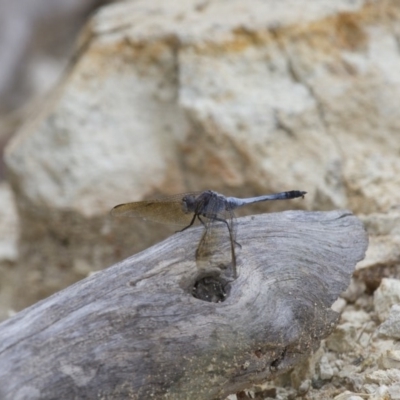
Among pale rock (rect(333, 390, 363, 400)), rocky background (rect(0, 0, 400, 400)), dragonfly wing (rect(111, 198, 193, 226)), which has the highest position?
dragonfly wing (rect(111, 198, 193, 226))

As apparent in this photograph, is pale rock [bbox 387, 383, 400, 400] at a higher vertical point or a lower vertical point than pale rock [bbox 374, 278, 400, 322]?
higher

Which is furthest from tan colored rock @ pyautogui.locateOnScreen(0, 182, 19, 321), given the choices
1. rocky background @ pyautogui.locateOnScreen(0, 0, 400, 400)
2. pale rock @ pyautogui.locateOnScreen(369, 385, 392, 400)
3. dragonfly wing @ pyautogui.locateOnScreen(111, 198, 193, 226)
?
pale rock @ pyautogui.locateOnScreen(369, 385, 392, 400)

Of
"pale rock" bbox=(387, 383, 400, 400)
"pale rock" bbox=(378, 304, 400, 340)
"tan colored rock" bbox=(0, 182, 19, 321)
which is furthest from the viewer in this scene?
"tan colored rock" bbox=(0, 182, 19, 321)

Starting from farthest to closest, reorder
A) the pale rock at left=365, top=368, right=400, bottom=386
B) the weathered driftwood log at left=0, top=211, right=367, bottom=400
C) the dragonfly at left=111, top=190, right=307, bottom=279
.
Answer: the dragonfly at left=111, top=190, right=307, bottom=279, the pale rock at left=365, top=368, right=400, bottom=386, the weathered driftwood log at left=0, top=211, right=367, bottom=400

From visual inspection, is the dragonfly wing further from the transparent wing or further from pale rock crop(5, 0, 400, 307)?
pale rock crop(5, 0, 400, 307)

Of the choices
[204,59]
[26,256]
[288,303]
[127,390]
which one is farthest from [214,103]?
[127,390]

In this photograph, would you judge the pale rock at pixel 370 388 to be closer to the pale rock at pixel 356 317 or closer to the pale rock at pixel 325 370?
the pale rock at pixel 325 370

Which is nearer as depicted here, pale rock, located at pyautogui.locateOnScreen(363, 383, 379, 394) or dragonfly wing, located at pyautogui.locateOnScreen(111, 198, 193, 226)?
pale rock, located at pyautogui.locateOnScreen(363, 383, 379, 394)

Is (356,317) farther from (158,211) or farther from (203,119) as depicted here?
(203,119)
